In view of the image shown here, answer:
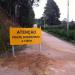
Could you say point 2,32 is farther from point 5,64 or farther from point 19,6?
point 19,6

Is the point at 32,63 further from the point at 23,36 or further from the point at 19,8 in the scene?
the point at 19,8

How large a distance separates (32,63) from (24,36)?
2.67 meters

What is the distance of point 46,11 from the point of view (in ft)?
350

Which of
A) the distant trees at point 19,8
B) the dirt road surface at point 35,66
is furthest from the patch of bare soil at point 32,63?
the distant trees at point 19,8

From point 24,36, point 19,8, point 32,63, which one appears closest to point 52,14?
point 19,8

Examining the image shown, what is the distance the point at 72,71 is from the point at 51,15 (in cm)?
9384

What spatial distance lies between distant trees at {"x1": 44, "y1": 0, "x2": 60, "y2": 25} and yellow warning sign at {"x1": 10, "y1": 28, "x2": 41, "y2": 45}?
288 feet

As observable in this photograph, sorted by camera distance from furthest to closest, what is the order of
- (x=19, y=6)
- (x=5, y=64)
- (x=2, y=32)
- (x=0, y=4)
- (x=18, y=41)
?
(x=19, y=6)
(x=0, y=4)
(x=2, y=32)
(x=18, y=41)
(x=5, y=64)

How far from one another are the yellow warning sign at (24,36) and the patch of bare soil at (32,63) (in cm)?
85

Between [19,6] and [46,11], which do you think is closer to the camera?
[19,6]

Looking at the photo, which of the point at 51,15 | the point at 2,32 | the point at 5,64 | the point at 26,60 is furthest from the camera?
the point at 51,15

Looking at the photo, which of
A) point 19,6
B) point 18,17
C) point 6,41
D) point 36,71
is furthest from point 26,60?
point 18,17

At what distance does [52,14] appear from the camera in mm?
104000

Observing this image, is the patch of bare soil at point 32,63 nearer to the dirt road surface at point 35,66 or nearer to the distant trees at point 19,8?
the dirt road surface at point 35,66
